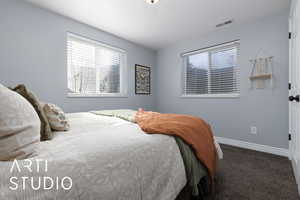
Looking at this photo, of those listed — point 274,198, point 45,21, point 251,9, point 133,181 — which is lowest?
point 274,198

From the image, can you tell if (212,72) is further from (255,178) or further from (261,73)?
(255,178)

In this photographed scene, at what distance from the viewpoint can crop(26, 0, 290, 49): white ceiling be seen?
6.94 ft

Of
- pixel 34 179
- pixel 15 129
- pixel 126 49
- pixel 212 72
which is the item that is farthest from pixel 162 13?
pixel 34 179

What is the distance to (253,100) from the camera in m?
2.60

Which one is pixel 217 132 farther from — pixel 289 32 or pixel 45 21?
pixel 45 21

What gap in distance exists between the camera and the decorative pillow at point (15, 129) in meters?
0.56

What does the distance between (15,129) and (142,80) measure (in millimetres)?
3297

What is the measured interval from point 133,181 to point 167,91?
10.9 ft

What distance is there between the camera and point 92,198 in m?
0.56

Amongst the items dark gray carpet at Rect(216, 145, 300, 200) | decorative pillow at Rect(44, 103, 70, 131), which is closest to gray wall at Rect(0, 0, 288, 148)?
dark gray carpet at Rect(216, 145, 300, 200)

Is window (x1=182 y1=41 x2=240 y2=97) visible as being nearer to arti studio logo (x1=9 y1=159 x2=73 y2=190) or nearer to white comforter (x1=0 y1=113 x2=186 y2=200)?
white comforter (x1=0 y1=113 x2=186 y2=200)

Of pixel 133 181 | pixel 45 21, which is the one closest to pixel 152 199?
pixel 133 181

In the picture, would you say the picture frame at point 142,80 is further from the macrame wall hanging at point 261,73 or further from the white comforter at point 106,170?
the white comforter at point 106,170

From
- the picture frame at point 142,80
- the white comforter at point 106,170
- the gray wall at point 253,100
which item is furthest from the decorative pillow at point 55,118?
the gray wall at point 253,100
